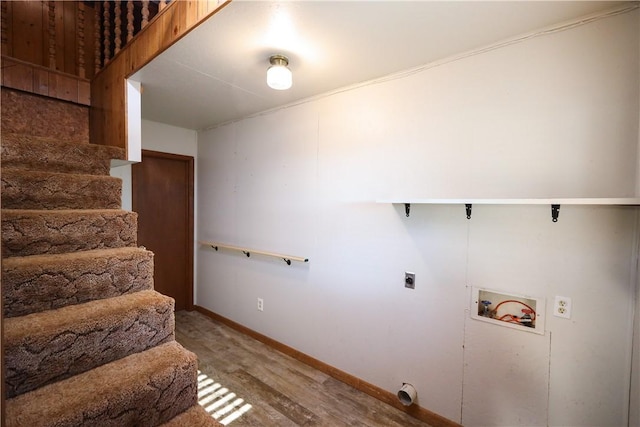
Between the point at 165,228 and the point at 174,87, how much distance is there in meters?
1.73

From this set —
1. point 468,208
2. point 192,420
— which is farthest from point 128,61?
point 468,208

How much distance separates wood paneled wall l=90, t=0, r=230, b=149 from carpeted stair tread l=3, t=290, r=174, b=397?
126 centimetres

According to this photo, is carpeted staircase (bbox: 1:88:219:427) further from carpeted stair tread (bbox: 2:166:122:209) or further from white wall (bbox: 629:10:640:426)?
white wall (bbox: 629:10:640:426)

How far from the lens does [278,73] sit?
165cm

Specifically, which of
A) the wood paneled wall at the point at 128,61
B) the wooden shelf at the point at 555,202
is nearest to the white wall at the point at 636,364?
the wooden shelf at the point at 555,202

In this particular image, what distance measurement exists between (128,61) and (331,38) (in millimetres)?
1432

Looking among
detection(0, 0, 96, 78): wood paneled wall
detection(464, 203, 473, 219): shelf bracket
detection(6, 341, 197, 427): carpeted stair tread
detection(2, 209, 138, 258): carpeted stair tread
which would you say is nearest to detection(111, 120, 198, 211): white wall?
detection(0, 0, 96, 78): wood paneled wall

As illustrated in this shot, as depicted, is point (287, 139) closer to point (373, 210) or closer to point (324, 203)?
point (324, 203)

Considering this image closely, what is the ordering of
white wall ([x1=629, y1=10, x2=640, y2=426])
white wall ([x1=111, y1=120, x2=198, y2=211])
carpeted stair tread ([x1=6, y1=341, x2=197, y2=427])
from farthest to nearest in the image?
white wall ([x1=111, y1=120, x2=198, y2=211])
white wall ([x1=629, y1=10, x2=640, y2=426])
carpeted stair tread ([x1=6, y1=341, x2=197, y2=427])

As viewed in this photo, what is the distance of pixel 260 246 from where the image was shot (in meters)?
2.79

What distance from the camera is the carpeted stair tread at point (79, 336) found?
3.31 feet

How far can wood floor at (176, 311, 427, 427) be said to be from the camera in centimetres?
183

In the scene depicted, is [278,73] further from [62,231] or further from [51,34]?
[51,34]

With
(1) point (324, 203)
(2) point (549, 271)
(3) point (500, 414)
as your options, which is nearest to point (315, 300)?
(1) point (324, 203)
